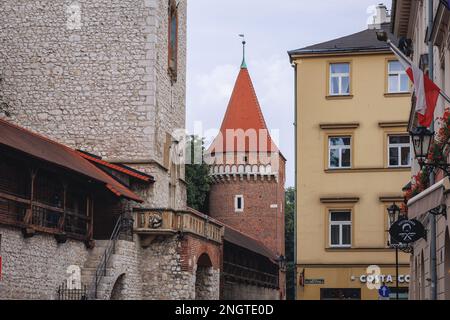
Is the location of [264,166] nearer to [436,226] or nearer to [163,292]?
[163,292]

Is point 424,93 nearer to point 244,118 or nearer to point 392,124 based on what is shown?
point 392,124

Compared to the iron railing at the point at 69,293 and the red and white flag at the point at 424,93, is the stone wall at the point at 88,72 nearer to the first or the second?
the iron railing at the point at 69,293

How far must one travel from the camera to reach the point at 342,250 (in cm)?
3478

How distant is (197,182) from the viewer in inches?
2643

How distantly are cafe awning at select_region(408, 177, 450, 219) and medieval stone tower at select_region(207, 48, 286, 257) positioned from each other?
50.8 meters

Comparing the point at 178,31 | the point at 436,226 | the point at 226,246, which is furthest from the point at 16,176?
the point at 226,246

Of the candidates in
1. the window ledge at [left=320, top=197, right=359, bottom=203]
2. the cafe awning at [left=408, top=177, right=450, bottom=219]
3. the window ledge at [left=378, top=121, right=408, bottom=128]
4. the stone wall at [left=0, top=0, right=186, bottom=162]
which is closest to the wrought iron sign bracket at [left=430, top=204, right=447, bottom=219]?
the cafe awning at [left=408, top=177, right=450, bottom=219]

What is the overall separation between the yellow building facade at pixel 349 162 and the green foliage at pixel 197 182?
29592 mm

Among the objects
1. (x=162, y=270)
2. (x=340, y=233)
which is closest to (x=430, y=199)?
(x=162, y=270)

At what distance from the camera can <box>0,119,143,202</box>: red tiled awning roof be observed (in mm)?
24562

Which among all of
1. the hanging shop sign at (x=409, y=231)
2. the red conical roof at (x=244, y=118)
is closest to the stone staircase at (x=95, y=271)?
the hanging shop sign at (x=409, y=231)

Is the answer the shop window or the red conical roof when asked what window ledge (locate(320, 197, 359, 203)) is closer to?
the shop window

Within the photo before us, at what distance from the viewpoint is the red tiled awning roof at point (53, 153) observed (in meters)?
24.6
